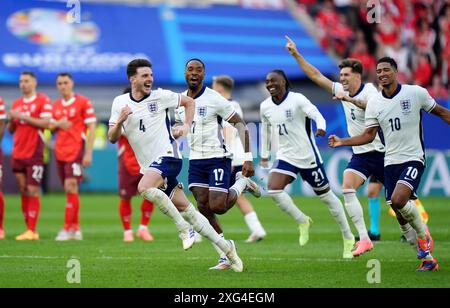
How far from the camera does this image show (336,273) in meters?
11.6

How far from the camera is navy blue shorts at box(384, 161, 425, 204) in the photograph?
38.7ft

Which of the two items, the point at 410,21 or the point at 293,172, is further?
the point at 410,21

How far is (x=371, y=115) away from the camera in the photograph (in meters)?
12.2

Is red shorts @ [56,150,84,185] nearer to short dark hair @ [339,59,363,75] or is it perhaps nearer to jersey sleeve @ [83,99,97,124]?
jersey sleeve @ [83,99,97,124]

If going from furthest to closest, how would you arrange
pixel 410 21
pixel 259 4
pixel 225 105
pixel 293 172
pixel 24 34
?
pixel 259 4, pixel 24 34, pixel 410 21, pixel 293 172, pixel 225 105

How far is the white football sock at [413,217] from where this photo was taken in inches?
466

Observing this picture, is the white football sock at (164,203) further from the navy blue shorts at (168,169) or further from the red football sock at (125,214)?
the red football sock at (125,214)

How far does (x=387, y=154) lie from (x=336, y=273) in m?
1.67

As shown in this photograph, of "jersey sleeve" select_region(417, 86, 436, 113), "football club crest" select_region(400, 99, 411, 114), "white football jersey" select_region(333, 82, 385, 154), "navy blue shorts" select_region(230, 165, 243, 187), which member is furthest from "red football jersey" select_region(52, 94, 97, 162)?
"jersey sleeve" select_region(417, 86, 436, 113)

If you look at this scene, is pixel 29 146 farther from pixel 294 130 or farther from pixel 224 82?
pixel 294 130

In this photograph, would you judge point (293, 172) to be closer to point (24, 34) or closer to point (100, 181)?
point (100, 181)
